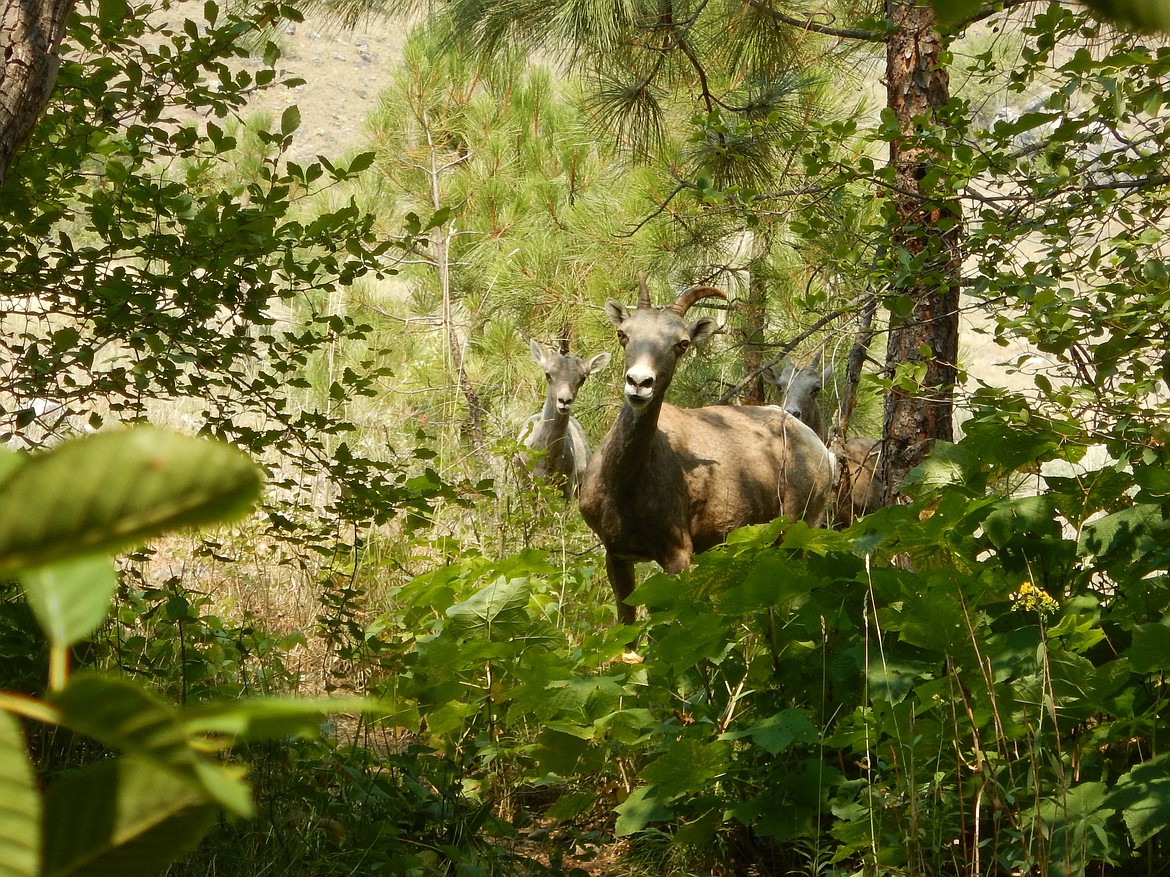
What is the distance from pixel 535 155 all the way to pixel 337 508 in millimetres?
→ 10858

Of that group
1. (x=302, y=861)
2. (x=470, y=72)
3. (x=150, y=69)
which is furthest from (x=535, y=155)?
(x=302, y=861)

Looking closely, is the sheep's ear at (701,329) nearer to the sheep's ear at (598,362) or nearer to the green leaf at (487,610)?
the sheep's ear at (598,362)

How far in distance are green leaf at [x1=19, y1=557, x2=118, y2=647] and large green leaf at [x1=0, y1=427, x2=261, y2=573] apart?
0.01 m

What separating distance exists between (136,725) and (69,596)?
0.04 meters

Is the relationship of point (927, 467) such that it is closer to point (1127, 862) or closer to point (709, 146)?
point (1127, 862)

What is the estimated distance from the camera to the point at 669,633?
2713 millimetres

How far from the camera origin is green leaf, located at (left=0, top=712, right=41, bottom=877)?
0.27m

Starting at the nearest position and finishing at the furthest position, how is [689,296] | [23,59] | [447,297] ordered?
[23,59], [689,296], [447,297]

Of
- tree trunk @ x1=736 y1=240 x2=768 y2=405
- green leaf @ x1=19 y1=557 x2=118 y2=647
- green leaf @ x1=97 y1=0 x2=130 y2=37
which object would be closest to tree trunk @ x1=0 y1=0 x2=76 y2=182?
green leaf @ x1=97 y1=0 x2=130 y2=37

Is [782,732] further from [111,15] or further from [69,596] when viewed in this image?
[69,596]

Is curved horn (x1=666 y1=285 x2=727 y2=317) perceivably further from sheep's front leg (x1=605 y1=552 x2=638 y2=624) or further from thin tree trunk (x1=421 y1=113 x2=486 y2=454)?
thin tree trunk (x1=421 y1=113 x2=486 y2=454)

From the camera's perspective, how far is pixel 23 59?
1.54 meters

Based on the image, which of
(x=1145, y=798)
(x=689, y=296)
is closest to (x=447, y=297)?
(x=689, y=296)

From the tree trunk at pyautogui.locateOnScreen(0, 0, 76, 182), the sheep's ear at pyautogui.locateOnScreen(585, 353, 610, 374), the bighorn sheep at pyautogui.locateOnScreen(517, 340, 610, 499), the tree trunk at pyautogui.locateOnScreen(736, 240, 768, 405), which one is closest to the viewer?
the tree trunk at pyautogui.locateOnScreen(0, 0, 76, 182)
